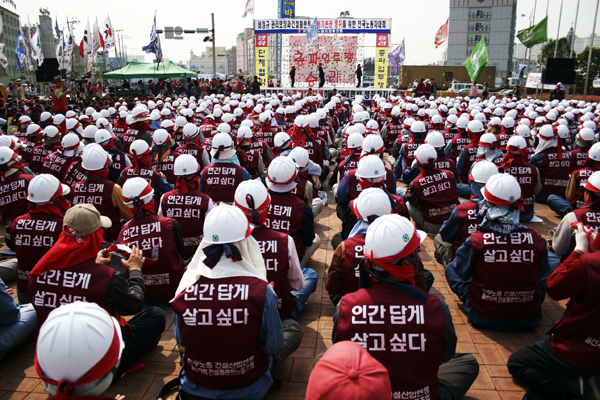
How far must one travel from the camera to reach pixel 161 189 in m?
6.19

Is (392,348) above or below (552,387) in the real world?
above

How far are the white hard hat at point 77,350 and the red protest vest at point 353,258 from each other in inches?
82.3

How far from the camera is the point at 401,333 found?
232cm

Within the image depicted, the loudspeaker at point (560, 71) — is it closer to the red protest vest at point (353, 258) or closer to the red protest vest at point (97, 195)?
the red protest vest at point (353, 258)

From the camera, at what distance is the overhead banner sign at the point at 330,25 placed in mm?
26531

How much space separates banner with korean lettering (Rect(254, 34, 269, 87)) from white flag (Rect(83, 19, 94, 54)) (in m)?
10.7

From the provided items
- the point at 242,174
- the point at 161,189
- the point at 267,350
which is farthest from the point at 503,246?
the point at 161,189

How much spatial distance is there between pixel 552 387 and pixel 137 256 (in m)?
3.24

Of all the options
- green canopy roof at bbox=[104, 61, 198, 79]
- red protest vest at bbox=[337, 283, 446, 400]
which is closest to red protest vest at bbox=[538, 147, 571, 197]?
red protest vest at bbox=[337, 283, 446, 400]

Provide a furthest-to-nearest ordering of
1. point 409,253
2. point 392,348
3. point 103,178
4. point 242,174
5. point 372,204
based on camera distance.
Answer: point 242,174
point 103,178
point 372,204
point 409,253
point 392,348

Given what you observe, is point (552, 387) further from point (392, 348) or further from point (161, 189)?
point (161, 189)

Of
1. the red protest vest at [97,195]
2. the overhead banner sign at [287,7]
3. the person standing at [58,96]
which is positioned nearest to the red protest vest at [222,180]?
the red protest vest at [97,195]

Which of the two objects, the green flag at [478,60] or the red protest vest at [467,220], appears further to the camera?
the green flag at [478,60]

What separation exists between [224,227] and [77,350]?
1.24 m
